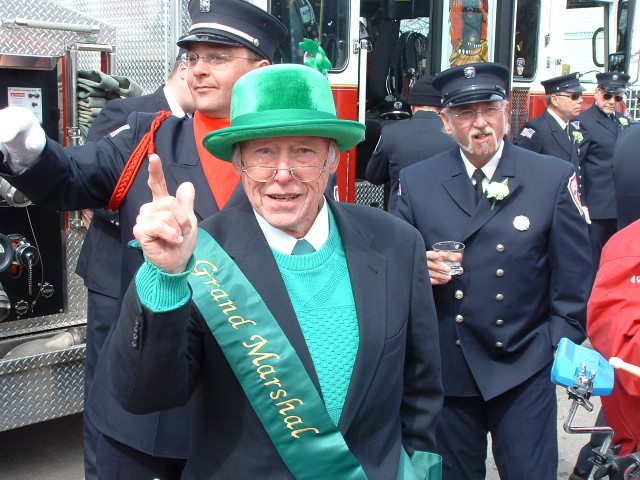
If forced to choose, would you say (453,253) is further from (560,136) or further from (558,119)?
(558,119)

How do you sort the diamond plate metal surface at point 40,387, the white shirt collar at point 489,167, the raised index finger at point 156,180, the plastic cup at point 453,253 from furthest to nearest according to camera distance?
1. the diamond plate metal surface at point 40,387
2. the white shirt collar at point 489,167
3. the plastic cup at point 453,253
4. the raised index finger at point 156,180

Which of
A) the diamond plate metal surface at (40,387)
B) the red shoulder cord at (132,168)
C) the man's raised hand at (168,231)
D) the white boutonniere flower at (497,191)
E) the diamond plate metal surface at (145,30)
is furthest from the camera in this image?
the diamond plate metal surface at (145,30)

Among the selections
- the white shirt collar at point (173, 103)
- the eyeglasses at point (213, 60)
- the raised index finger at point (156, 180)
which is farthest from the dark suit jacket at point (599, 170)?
the raised index finger at point (156, 180)

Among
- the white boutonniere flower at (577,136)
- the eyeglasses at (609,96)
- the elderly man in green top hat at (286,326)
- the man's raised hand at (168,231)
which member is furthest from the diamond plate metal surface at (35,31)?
the eyeglasses at (609,96)

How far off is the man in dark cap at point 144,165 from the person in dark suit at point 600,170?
514 centimetres

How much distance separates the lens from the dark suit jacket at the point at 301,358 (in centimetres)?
166

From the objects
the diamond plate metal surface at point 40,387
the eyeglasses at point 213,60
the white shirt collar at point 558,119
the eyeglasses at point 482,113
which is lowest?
the diamond plate metal surface at point 40,387

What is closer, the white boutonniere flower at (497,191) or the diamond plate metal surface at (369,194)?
the white boutonniere flower at (497,191)

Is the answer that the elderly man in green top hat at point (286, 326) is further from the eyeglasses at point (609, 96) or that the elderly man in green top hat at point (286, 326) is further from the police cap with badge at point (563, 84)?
the eyeglasses at point (609, 96)

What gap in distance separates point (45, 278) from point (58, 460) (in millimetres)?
1074

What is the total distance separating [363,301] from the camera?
192 centimetres

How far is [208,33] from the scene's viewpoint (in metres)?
2.77

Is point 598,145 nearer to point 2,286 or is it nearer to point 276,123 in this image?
point 2,286

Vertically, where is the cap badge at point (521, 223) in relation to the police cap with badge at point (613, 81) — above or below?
below
